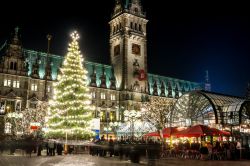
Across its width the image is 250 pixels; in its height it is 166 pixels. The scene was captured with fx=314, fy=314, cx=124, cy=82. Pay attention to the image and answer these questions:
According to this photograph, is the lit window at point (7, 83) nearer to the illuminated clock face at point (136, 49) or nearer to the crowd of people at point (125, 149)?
the illuminated clock face at point (136, 49)

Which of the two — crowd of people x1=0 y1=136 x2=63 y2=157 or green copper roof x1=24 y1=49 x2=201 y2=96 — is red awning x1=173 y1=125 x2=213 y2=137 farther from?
green copper roof x1=24 y1=49 x2=201 y2=96

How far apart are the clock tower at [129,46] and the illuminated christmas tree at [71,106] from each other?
6009 cm

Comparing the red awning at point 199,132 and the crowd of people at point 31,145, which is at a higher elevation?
the red awning at point 199,132

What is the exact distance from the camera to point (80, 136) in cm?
4084

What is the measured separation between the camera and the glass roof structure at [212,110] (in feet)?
162

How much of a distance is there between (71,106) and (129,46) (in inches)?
2606

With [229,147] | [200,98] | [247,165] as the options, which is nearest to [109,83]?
[200,98]

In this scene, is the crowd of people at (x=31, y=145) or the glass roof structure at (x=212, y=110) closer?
the crowd of people at (x=31, y=145)

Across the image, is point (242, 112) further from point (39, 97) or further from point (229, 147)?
point (39, 97)

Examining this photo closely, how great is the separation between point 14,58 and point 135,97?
39.7 meters

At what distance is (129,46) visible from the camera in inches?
4134

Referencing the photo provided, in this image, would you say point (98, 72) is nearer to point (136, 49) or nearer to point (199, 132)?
point (136, 49)

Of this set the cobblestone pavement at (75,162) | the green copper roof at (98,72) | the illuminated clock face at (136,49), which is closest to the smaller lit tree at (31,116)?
the green copper roof at (98,72)

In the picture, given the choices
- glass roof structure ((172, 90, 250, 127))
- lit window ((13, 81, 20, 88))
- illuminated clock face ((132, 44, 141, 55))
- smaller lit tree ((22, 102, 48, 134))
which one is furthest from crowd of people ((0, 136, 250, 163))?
illuminated clock face ((132, 44, 141, 55))
